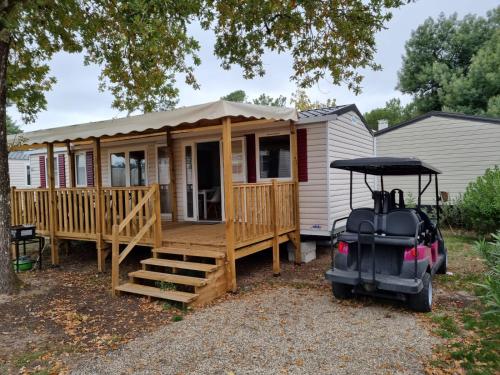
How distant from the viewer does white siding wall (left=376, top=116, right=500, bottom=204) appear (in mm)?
10750

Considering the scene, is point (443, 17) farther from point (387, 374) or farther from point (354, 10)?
point (387, 374)

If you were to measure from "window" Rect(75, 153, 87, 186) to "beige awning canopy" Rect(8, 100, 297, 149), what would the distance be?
3.35m

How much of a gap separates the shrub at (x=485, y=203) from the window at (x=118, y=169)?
8854 mm

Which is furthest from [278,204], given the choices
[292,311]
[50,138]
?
[50,138]

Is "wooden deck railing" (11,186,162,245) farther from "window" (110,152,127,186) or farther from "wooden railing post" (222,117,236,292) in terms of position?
"window" (110,152,127,186)

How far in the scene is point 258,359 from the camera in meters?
3.29

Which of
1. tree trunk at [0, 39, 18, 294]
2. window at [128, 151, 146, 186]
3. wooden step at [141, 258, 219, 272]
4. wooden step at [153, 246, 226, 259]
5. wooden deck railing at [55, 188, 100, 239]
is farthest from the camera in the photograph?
window at [128, 151, 146, 186]

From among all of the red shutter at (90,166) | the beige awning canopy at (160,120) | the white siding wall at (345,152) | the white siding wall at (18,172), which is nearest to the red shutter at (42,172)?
the red shutter at (90,166)

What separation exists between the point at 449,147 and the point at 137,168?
31.2 ft

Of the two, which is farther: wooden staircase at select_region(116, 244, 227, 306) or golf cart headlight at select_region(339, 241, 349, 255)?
wooden staircase at select_region(116, 244, 227, 306)

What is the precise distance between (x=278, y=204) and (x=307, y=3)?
3675mm

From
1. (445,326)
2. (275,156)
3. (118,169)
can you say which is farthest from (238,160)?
(445,326)

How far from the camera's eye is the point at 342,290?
15.8ft

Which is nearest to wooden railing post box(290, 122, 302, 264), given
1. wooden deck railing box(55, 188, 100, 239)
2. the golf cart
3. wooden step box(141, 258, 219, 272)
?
the golf cart
